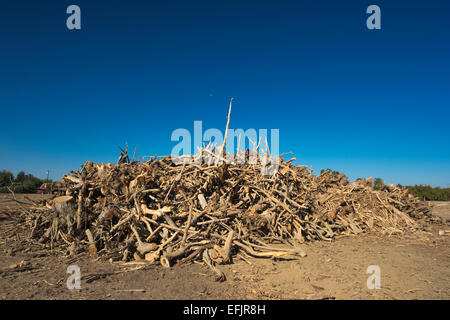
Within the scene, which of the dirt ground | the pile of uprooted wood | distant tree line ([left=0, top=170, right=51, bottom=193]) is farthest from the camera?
distant tree line ([left=0, top=170, right=51, bottom=193])

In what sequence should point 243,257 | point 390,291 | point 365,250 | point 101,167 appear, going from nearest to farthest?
point 390,291 → point 243,257 → point 365,250 → point 101,167

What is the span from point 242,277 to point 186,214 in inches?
73.0

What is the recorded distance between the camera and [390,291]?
11.9ft

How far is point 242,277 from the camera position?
407cm

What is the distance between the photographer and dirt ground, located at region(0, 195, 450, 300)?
3.49 m

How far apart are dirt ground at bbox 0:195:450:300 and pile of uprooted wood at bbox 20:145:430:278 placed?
1.06ft

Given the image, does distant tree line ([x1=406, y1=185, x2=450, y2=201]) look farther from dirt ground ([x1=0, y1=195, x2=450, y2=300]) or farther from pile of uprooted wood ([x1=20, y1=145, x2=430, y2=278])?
dirt ground ([x1=0, y1=195, x2=450, y2=300])

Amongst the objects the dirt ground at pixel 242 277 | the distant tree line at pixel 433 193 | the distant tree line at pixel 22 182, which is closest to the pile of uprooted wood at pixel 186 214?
the dirt ground at pixel 242 277

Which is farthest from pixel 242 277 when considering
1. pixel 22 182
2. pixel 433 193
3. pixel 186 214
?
pixel 22 182

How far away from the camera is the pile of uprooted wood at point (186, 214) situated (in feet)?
16.0

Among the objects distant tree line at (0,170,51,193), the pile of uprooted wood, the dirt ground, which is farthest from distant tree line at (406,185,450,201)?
distant tree line at (0,170,51,193)

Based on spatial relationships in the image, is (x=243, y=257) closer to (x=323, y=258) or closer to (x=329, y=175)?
(x=323, y=258)
